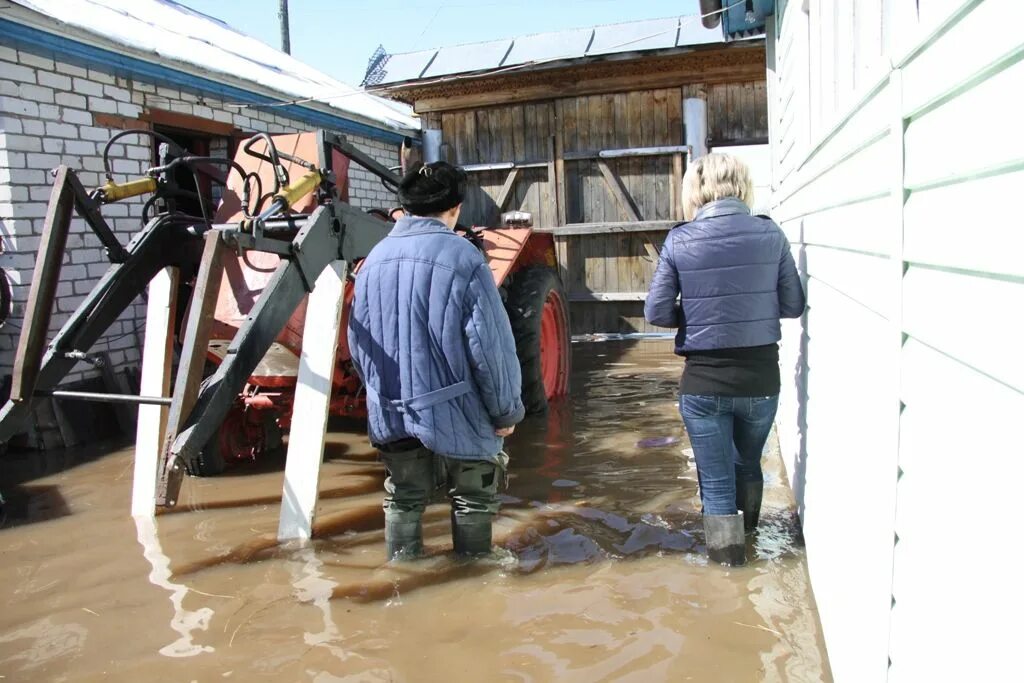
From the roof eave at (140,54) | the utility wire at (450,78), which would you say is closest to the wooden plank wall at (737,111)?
the utility wire at (450,78)

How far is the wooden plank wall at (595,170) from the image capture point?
32.7 feet

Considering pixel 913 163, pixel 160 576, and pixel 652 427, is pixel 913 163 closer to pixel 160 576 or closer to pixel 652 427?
pixel 160 576

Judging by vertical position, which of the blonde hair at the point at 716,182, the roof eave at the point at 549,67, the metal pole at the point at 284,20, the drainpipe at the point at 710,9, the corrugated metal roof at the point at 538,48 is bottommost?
the blonde hair at the point at 716,182

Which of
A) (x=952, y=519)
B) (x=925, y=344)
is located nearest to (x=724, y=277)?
(x=925, y=344)

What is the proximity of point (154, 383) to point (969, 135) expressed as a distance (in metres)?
3.84

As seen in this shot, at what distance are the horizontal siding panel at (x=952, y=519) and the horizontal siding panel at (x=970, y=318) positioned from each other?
0.10 feet

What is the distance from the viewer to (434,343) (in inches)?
117

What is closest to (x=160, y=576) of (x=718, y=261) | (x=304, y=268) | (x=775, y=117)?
(x=304, y=268)

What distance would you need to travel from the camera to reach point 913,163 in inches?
57.3

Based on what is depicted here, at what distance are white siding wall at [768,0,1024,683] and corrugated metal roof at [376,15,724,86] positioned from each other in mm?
7702

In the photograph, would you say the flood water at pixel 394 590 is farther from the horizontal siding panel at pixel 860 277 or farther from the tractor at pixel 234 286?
the horizontal siding panel at pixel 860 277

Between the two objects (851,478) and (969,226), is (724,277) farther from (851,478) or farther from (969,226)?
(969,226)

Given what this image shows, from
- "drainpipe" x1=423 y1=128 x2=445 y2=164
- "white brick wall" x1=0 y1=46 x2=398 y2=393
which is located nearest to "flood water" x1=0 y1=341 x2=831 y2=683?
"white brick wall" x1=0 y1=46 x2=398 y2=393

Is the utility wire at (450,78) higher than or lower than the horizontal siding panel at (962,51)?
higher
